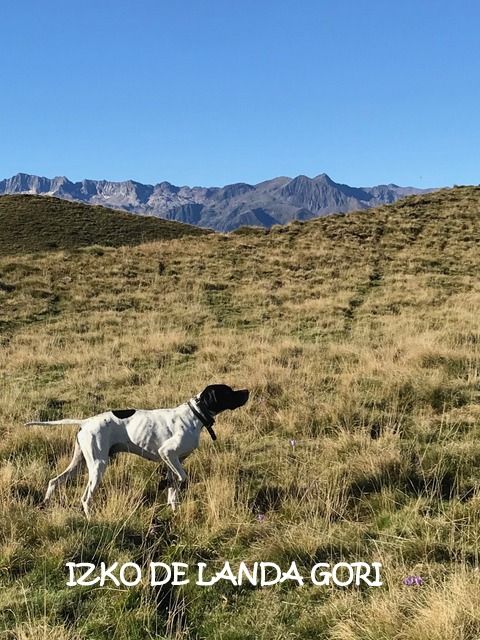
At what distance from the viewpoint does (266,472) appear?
16.9 feet

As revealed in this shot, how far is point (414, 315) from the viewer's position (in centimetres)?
1459

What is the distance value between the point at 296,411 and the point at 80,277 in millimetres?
16570

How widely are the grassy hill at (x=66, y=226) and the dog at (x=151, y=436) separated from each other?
36.9 meters

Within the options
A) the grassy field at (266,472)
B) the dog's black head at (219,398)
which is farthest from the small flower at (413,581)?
the dog's black head at (219,398)

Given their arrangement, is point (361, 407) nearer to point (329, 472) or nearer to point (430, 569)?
point (329, 472)

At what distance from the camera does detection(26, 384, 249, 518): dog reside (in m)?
4.41

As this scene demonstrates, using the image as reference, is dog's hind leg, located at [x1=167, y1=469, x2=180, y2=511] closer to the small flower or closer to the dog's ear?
the dog's ear

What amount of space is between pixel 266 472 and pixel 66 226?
45327 millimetres

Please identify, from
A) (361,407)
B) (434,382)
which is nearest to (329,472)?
(361,407)

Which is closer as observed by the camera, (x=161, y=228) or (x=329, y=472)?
(x=329, y=472)

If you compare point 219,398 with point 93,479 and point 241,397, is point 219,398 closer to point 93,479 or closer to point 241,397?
point 241,397

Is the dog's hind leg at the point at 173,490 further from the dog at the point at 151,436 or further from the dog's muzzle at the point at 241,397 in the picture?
the dog's muzzle at the point at 241,397

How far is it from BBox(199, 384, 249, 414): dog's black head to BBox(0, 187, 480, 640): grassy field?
63 centimetres

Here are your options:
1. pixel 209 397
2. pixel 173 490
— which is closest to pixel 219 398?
pixel 209 397
